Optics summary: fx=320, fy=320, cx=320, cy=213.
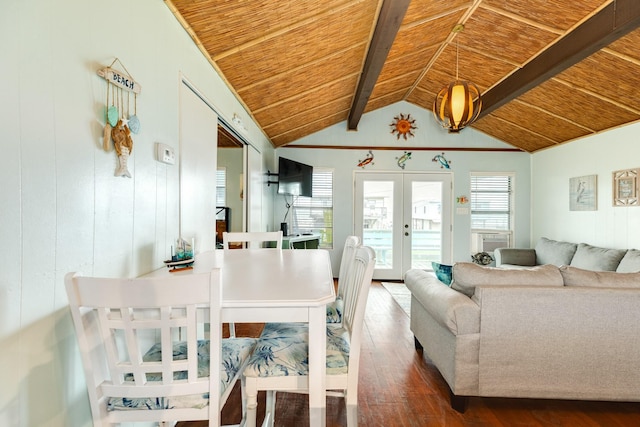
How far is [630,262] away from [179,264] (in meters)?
4.39

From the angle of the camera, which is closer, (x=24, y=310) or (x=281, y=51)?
(x=24, y=310)

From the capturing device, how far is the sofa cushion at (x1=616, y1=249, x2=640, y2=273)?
332 centimetres

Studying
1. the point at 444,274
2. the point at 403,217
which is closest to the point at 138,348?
the point at 444,274

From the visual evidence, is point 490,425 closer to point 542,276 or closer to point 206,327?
point 542,276

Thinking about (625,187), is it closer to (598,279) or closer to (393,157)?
(598,279)

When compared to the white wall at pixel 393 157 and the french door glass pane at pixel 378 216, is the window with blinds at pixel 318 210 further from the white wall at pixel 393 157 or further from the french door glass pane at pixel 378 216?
the french door glass pane at pixel 378 216

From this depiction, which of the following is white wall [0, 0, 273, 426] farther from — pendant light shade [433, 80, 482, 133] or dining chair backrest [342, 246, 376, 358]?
pendant light shade [433, 80, 482, 133]

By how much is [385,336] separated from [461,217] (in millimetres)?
3469

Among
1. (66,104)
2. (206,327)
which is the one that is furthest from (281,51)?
(206,327)

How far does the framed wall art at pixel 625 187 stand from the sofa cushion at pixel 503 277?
2.97 m

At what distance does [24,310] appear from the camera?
3.02 ft

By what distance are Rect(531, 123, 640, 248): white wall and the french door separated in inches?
59.2

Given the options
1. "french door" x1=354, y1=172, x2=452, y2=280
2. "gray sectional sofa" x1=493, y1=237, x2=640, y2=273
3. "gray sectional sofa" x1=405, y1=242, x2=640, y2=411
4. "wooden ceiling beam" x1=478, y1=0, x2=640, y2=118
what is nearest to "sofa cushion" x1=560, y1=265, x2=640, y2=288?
"gray sectional sofa" x1=405, y1=242, x2=640, y2=411

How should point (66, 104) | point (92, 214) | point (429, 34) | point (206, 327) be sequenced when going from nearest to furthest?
point (66, 104) → point (92, 214) → point (206, 327) → point (429, 34)
